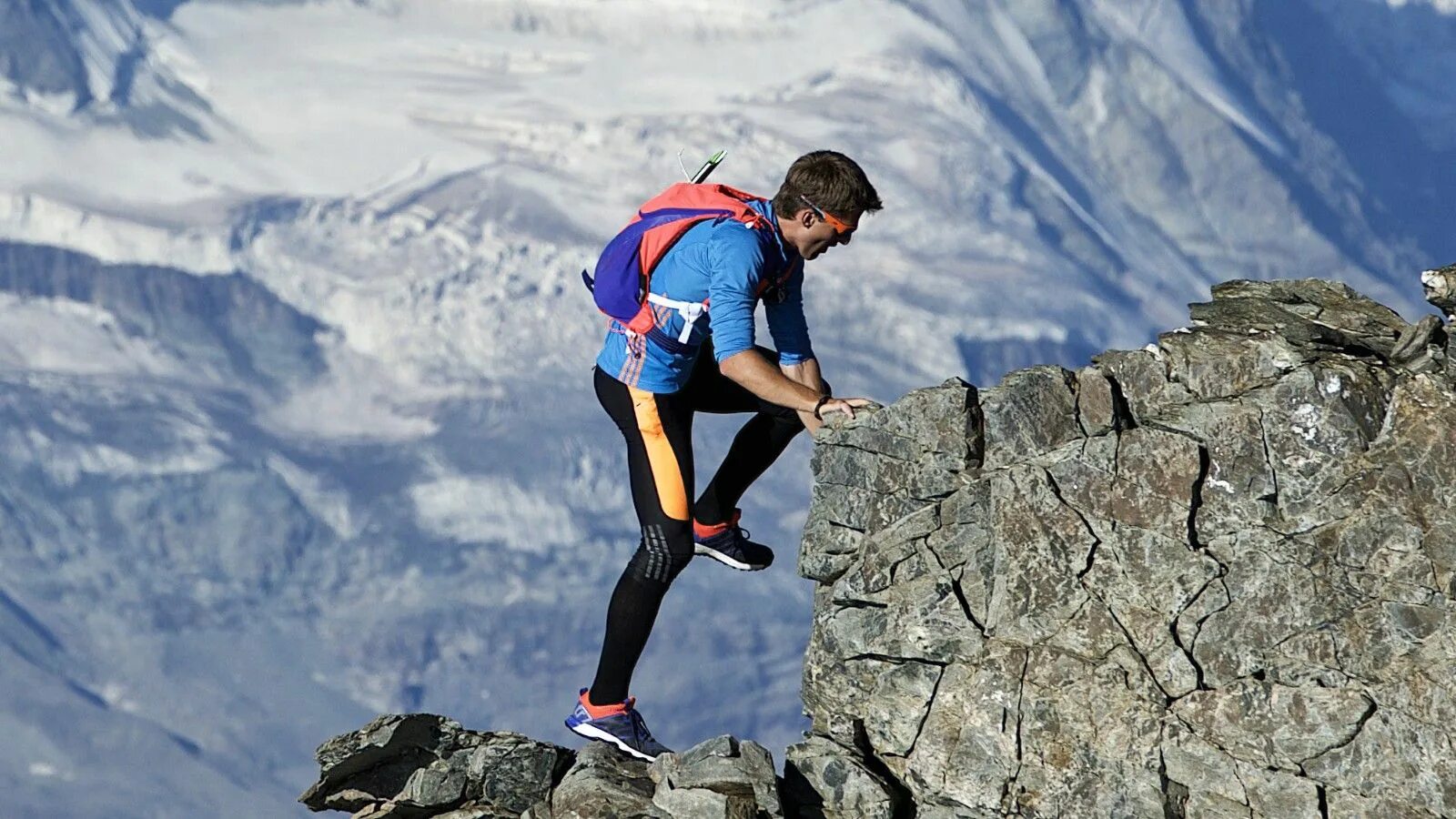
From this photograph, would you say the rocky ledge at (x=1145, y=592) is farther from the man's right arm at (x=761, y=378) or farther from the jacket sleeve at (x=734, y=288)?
the jacket sleeve at (x=734, y=288)

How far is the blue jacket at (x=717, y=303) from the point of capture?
45.6 ft

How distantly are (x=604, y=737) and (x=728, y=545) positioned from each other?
2092 mm

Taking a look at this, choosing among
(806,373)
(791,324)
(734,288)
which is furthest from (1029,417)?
(734,288)

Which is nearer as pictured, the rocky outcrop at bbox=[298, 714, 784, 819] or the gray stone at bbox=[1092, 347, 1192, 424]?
the gray stone at bbox=[1092, 347, 1192, 424]

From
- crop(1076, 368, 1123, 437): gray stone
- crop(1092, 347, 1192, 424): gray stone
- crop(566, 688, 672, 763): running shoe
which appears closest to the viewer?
crop(1092, 347, 1192, 424): gray stone

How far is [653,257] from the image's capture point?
576 inches

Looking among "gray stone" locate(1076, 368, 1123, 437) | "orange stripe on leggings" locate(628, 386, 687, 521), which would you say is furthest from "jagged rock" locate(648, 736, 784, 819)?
"gray stone" locate(1076, 368, 1123, 437)

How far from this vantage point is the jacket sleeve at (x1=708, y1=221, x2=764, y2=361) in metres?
13.9

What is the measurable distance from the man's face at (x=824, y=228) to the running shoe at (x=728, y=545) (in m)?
2.91

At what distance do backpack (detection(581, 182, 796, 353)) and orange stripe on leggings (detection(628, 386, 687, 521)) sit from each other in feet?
1.65

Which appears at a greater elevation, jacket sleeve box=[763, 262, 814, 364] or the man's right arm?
jacket sleeve box=[763, 262, 814, 364]

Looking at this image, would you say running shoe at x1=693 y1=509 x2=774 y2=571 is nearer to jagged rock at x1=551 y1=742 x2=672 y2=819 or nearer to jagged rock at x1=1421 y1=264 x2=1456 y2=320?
jagged rock at x1=551 y1=742 x2=672 y2=819

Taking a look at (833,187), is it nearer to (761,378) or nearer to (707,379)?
(761,378)

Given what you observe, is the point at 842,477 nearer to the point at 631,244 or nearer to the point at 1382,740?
the point at 631,244
